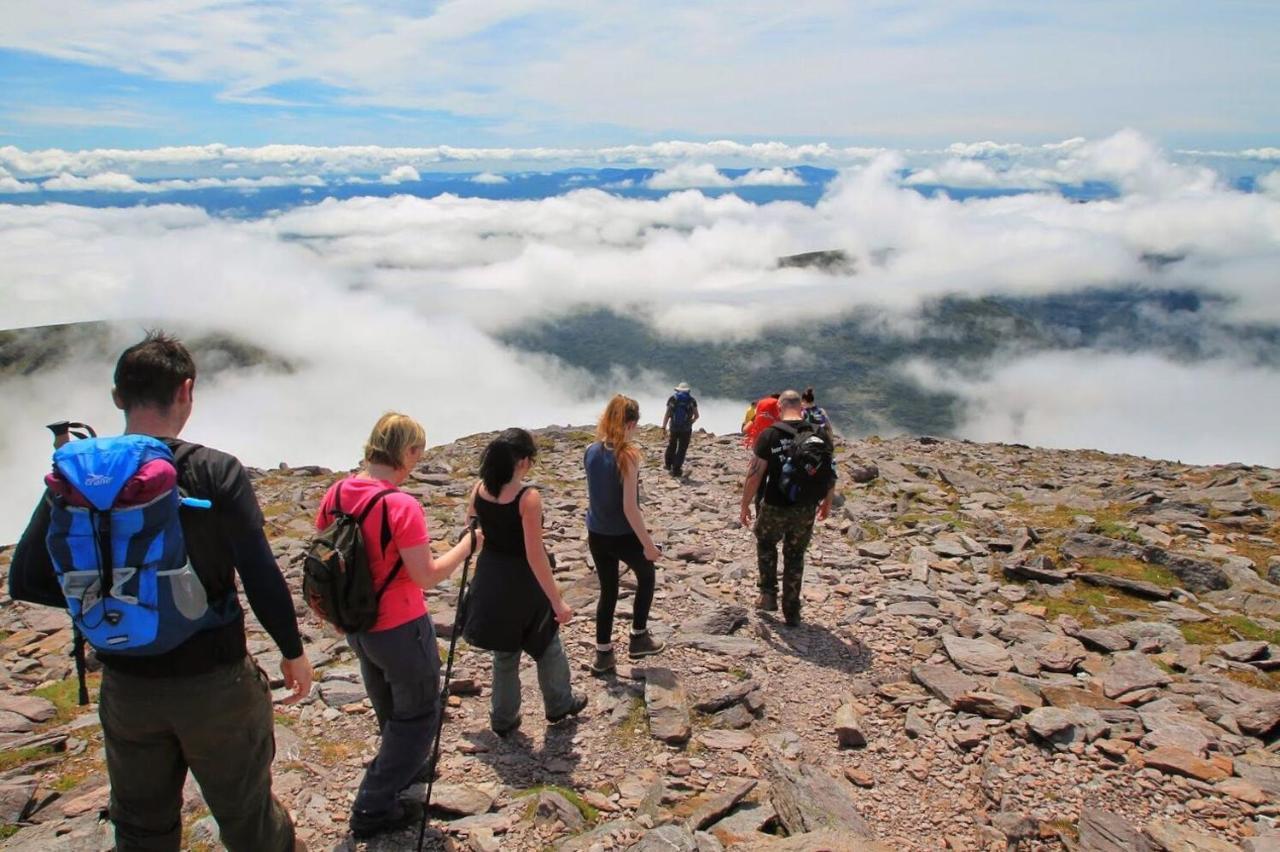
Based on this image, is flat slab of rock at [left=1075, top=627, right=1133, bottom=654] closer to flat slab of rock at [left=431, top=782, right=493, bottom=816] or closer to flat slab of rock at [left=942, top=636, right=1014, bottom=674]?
flat slab of rock at [left=942, top=636, right=1014, bottom=674]

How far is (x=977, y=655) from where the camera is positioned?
9.91m

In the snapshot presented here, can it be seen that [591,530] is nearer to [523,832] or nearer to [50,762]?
[523,832]

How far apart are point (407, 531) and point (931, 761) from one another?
19.4 feet

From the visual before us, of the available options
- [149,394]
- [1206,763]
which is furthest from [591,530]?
[1206,763]

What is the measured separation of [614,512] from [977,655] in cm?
547

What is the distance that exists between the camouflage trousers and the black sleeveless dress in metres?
4.29

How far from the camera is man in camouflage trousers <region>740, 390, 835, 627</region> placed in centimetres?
1006

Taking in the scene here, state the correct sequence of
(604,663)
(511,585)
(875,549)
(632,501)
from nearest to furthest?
(511,585)
(632,501)
(604,663)
(875,549)

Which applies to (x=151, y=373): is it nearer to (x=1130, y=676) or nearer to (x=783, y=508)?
(x=783, y=508)

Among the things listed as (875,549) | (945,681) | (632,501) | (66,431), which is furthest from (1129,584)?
(66,431)

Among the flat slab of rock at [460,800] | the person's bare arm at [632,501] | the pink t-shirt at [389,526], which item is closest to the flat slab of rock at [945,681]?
the person's bare arm at [632,501]

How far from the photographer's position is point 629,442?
8.33 metres

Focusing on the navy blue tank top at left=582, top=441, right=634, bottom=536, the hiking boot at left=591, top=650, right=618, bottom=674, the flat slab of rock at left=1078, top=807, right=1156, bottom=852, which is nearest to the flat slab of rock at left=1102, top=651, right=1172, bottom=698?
the flat slab of rock at left=1078, top=807, right=1156, bottom=852

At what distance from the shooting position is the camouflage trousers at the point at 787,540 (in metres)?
10.2
